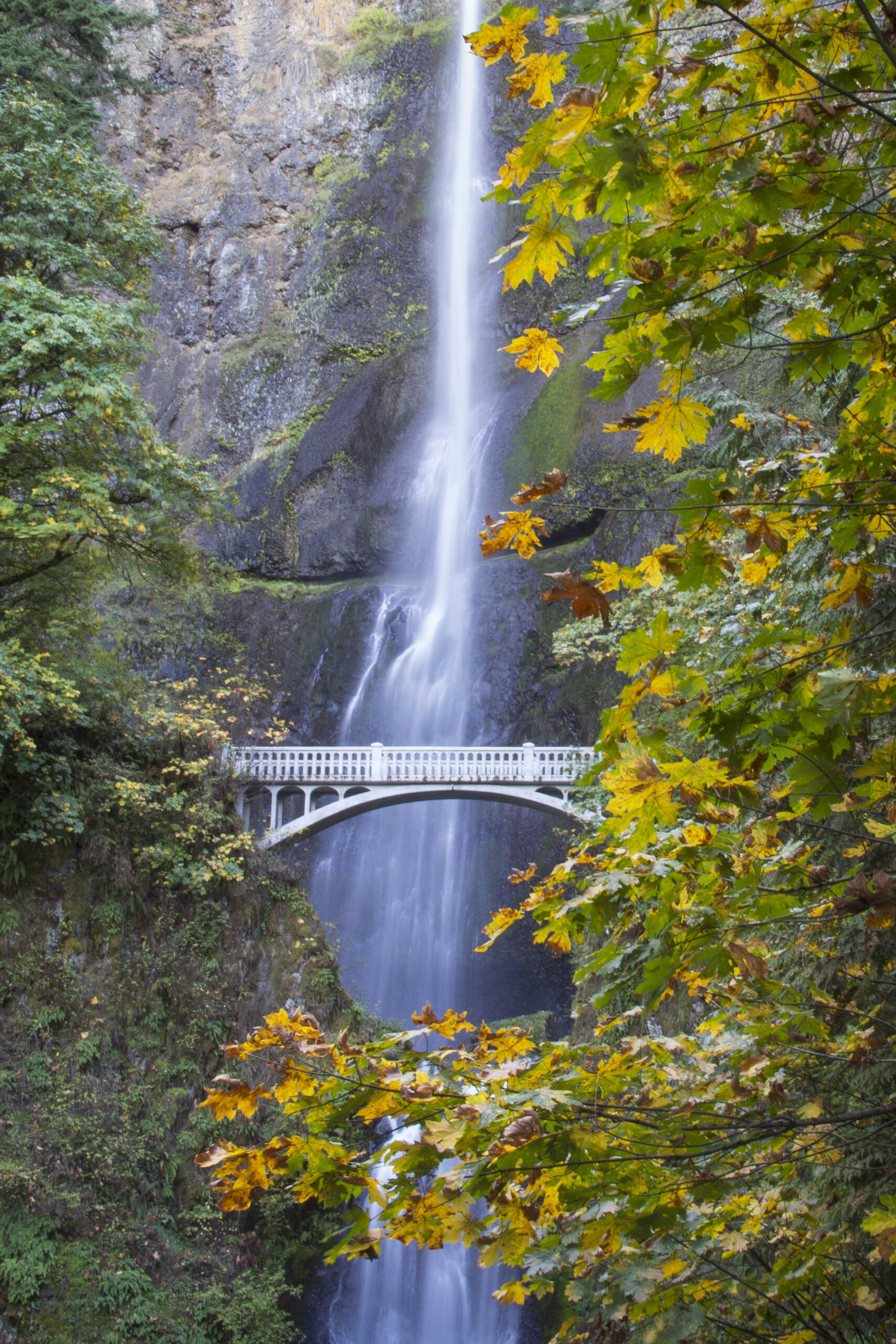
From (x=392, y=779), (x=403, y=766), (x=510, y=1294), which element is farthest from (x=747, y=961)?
(x=403, y=766)

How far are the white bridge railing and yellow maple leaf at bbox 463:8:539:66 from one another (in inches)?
530

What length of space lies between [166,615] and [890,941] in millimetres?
20196

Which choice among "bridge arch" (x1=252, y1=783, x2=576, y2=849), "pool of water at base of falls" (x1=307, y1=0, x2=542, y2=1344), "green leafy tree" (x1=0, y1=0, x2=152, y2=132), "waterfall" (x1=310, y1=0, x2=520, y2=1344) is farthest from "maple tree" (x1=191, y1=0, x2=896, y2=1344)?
"pool of water at base of falls" (x1=307, y1=0, x2=542, y2=1344)

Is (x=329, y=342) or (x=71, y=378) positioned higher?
(x=329, y=342)

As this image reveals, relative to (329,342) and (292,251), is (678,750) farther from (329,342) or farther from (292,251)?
(292,251)

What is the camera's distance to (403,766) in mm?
15609

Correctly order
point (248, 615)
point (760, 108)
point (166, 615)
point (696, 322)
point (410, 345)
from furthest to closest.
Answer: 1. point (410, 345)
2. point (248, 615)
3. point (166, 615)
4. point (760, 108)
5. point (696, 322)

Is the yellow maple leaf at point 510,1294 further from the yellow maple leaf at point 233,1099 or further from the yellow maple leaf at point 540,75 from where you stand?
the yellow maple leaf at point 540,75

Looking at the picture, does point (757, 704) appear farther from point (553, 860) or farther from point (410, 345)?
point (410, 345)

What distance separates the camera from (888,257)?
159cm

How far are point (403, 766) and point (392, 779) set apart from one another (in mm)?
376

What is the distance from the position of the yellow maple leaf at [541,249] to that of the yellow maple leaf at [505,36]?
31 cm

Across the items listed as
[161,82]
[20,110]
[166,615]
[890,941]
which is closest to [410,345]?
[166,615]

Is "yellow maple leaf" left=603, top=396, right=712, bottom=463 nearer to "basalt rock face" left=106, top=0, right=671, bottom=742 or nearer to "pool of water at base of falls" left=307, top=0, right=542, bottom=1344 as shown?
"basalt rock face" left=106, top=0, right=671, bottom=742
